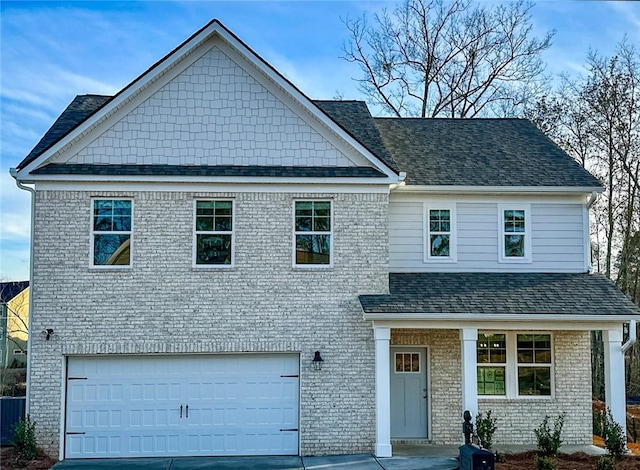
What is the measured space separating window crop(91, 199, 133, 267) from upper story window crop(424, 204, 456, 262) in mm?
6561

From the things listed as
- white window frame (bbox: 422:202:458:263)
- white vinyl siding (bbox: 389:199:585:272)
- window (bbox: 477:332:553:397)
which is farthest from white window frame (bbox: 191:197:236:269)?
window (bbox: 477:332:553:397)

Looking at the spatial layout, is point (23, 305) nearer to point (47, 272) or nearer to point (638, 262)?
point (47, 272)

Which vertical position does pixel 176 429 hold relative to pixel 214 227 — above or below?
below

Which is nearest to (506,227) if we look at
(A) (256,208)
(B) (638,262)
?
(A) (256,208)

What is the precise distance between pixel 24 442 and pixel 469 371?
8724mm

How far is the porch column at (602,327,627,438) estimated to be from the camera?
14.3 meters

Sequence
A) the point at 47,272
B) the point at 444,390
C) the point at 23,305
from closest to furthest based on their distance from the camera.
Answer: the point at 47,272 → the point at 444,390 → the point at 23,305

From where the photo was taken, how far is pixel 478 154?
17.7 metres

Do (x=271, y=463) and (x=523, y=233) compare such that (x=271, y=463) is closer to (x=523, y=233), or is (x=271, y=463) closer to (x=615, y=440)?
(x=615, y=440)

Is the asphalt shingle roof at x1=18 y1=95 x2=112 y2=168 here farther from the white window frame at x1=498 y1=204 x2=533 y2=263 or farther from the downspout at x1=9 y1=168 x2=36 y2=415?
the white window frame at x1=498 y1=204 x2=533 y2=263

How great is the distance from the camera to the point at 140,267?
14484 mm

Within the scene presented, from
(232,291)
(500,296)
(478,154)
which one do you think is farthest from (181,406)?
(478,154)

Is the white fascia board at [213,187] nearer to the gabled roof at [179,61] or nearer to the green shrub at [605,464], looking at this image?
the gabled roof at [179,61]

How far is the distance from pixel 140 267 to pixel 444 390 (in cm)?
703
